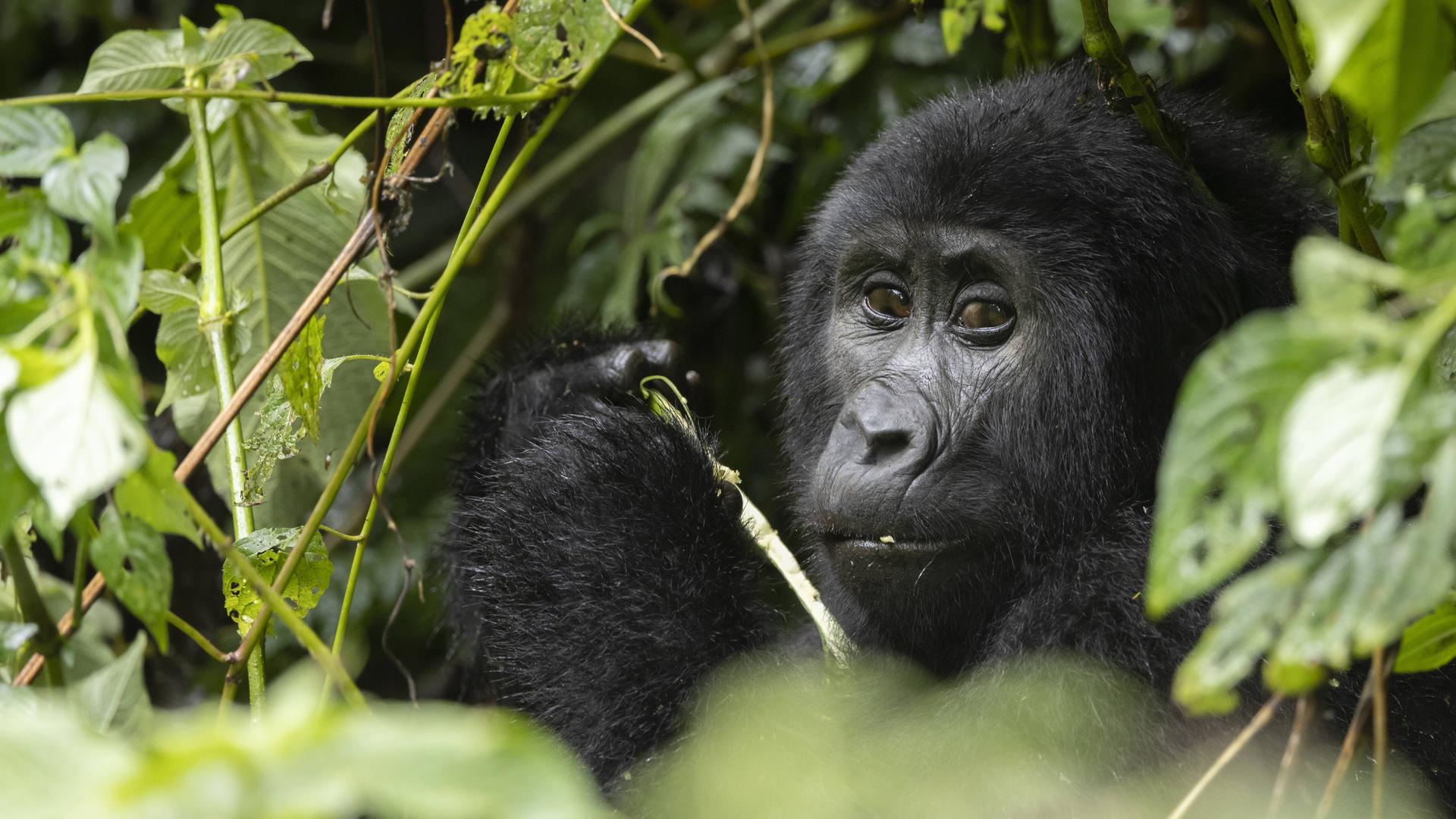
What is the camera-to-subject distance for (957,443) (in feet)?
7.57

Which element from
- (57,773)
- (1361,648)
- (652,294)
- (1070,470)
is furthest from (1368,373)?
(652,294)

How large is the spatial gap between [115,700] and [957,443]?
1396 mm

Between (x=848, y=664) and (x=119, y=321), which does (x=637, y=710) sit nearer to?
(x=848, y=664)

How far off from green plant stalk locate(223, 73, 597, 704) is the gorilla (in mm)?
548

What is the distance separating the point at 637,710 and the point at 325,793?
1.57 meters

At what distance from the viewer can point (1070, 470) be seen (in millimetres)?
2301

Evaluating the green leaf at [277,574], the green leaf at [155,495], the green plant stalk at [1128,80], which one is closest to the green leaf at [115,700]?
the green leaf at [155,495]

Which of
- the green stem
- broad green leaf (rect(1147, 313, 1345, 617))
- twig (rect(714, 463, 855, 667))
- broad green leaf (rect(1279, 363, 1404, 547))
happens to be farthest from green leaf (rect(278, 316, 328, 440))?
broad green leaf (rect(1279, 363, 1404, 547))

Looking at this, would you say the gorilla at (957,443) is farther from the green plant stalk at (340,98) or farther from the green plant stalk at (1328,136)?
the green plant stalk at (340,98)

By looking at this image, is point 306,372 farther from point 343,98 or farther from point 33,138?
point 33,138

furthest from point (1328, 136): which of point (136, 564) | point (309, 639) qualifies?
point (136, 564)

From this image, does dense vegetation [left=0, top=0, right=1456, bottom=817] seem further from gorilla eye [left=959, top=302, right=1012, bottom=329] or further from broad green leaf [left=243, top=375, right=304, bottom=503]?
gorilla eye [left=959, top=302, right=1012, bottom=329]

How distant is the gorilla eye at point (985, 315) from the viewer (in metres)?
2.43

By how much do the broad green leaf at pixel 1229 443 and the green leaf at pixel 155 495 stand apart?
972 mm
